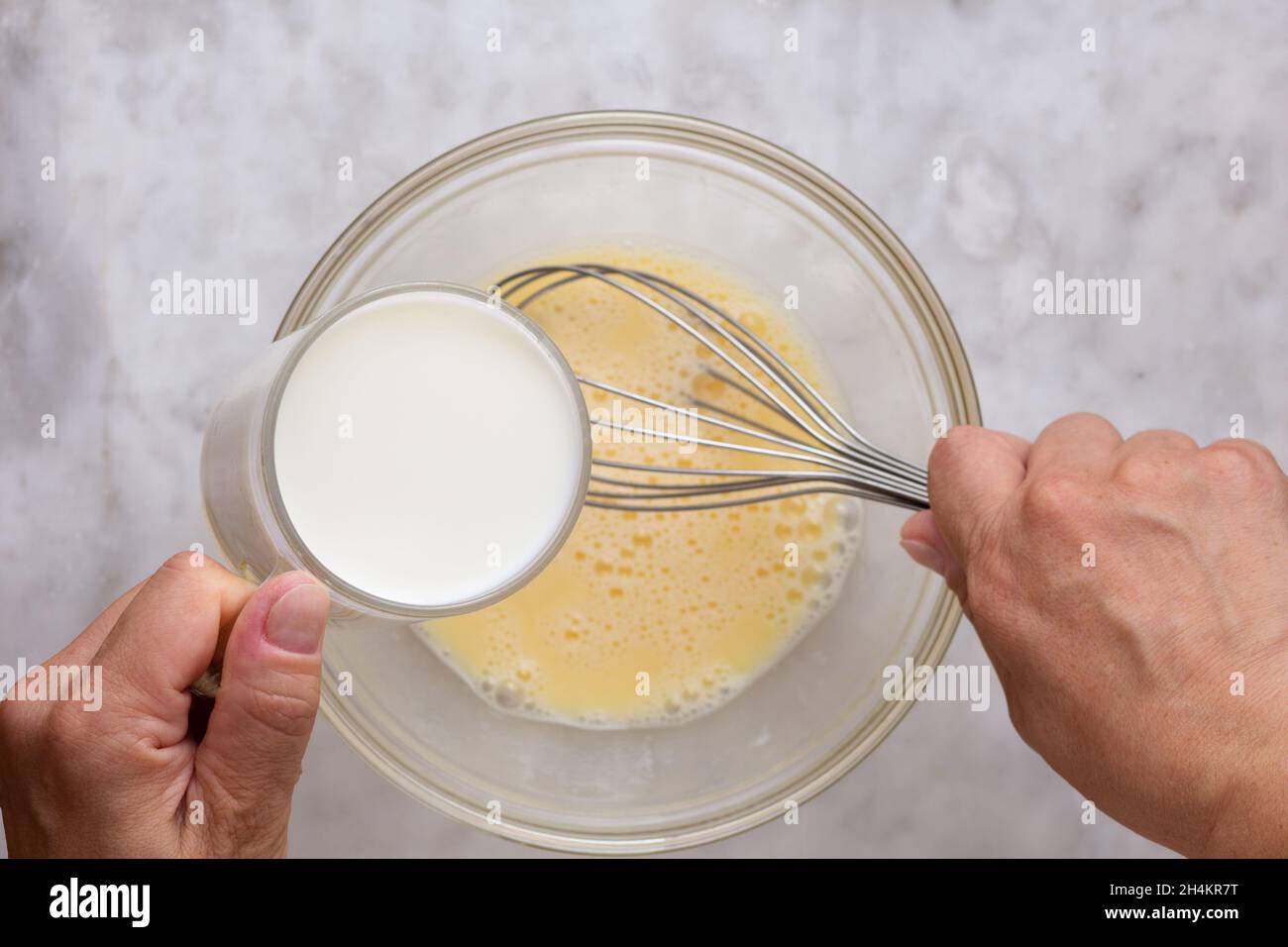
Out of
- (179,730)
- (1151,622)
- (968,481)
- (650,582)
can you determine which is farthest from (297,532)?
(1151,622)

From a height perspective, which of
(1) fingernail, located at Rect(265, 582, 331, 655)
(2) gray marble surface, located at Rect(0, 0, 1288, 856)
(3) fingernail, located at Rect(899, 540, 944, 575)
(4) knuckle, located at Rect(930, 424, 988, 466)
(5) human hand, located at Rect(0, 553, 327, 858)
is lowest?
(5) human hand, located at Rect(0, 553, 327, 858)

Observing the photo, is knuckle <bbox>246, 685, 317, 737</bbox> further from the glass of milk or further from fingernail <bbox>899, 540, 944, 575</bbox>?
fingernail <bbox>899, 540, 944, 575</bbox>

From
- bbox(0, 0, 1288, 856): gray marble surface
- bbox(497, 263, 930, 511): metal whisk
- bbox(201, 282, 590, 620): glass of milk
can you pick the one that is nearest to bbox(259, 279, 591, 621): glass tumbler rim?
bbox(201, 282, 590, 620): glass of milk

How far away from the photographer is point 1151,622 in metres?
0.74

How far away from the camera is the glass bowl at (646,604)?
94cm

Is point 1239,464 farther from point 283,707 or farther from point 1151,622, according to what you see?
point 283,707

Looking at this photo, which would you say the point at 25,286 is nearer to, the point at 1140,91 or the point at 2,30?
the point at 2,30

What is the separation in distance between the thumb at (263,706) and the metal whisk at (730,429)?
287mm

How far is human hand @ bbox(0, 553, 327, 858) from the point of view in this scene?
71 centimetres

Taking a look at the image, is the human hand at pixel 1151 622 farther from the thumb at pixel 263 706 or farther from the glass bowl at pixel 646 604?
the thumb at pixel 263 706

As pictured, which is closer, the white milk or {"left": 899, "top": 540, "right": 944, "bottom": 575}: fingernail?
the white milk

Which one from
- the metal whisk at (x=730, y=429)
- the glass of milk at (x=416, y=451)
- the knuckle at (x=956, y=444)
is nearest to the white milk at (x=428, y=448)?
the glass of milk at (x=416, y=451)

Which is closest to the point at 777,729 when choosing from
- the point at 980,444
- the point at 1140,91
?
the point at 980,444

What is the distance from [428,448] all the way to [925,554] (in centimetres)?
40
